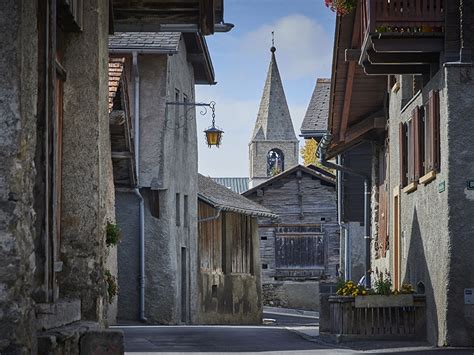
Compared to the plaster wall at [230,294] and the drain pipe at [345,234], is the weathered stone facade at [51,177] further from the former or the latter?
the plaster wall at [230,294]

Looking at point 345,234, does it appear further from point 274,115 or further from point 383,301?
point 274,115

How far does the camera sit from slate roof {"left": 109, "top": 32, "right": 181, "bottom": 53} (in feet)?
95.4

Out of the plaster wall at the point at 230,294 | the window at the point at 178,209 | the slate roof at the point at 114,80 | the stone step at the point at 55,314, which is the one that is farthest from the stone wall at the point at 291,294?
the stone step at the point at 55,314

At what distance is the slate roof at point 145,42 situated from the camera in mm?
29069

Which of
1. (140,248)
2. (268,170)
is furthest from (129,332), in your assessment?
(268,170)

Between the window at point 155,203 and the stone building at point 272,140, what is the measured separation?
7503 centimetres

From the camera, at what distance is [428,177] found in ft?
60.2

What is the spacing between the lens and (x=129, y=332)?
2166 cm

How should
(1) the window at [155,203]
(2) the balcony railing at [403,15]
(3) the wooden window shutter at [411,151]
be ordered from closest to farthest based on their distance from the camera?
1. (2) the balcony railing at [403,15]
2. (3) the wooden window shutter at [411,151]
3. (1) the window at [155,203]

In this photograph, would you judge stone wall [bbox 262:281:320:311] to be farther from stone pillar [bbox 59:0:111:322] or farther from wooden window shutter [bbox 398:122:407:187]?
stone pillar [bbox 59:0:111:322]

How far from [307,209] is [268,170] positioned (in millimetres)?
53507

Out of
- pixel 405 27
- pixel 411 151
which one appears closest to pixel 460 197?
pixel 405 27

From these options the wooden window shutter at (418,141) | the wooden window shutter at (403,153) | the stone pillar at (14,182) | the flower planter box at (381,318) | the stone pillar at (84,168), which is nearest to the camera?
the stone pillar at (14,182)

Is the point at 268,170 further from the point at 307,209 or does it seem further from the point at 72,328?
the point at 72,328
